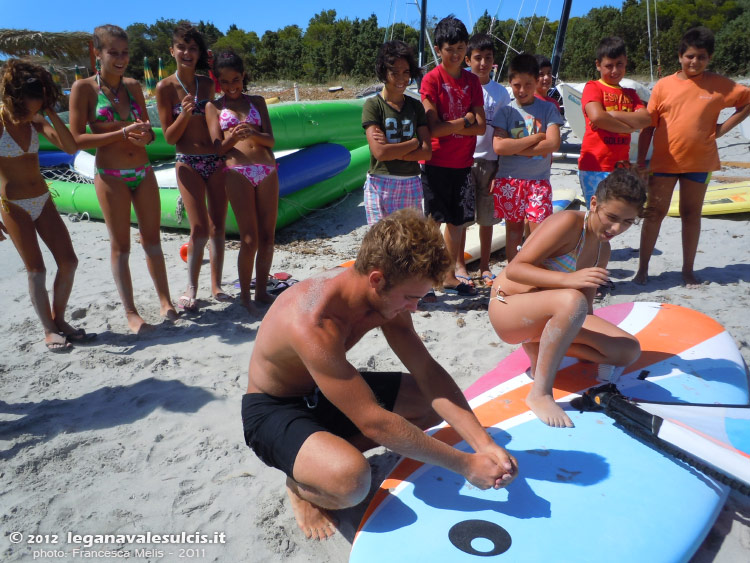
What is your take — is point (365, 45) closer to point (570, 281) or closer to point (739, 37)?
point (739, 37)

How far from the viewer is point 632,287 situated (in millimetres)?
4383

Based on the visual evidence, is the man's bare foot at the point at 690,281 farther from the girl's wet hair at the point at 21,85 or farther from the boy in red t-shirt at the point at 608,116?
the girl's wet hair at the point at 21,85

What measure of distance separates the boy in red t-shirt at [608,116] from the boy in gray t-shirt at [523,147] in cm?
28

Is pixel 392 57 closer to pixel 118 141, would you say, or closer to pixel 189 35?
pixel 189 35

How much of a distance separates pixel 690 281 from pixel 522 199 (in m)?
1.45

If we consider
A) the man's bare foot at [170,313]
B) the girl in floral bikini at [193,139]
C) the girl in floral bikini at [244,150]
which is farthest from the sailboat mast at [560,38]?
the man's bare foot at [170,313]

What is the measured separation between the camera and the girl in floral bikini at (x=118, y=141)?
359cm

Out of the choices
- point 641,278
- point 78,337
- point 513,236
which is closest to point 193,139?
point 78,337

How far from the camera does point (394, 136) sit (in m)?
3.97

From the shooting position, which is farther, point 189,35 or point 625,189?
point 189,35

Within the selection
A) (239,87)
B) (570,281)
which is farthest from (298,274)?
(570,281)

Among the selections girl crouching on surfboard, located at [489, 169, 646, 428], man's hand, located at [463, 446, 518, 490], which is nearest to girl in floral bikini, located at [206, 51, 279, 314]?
girl crouching on surfboard, located at [489, 169, 646, 428]

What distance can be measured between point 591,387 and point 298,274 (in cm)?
306

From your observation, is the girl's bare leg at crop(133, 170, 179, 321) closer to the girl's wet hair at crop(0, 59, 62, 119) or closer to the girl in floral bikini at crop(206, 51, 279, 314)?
the girl in floral bikini at crop(206, 51, 279, 314)
